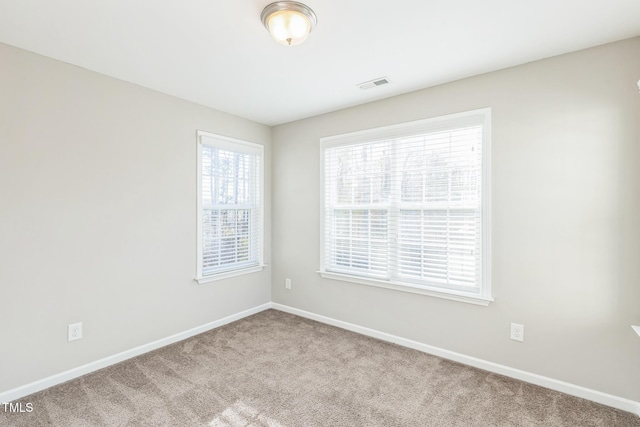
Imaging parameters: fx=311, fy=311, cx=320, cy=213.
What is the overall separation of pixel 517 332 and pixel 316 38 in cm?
263

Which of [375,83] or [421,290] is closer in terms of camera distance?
[375,83]

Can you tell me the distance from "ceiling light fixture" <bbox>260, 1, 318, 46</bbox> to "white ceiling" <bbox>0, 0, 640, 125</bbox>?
6 centimetres

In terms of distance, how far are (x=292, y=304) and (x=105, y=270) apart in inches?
81.9

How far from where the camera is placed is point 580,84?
7.14 ft

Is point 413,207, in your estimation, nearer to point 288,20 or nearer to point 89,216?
point 288,20

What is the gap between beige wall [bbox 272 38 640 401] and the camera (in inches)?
80.5

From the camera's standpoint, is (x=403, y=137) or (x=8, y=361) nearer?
(x=8, y=361)

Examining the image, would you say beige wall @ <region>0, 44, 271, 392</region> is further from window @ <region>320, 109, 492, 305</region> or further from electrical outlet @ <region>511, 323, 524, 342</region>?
electrical outlet @ <region>511, 323, 524, 342</region>

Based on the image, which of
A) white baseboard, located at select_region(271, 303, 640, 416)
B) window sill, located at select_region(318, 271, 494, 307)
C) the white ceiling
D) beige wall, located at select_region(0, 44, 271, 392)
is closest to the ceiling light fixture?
the white ceiling

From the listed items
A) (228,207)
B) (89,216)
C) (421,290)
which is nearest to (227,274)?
(228,207)

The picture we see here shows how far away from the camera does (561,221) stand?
225 centimetres

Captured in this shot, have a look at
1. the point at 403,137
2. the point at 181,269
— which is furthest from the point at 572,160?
the point at 181,269

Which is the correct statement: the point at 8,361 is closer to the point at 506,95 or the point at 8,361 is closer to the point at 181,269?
the point at 181,269

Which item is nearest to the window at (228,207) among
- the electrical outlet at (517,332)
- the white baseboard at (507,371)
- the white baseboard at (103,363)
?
the white baseboard at (103,363)
